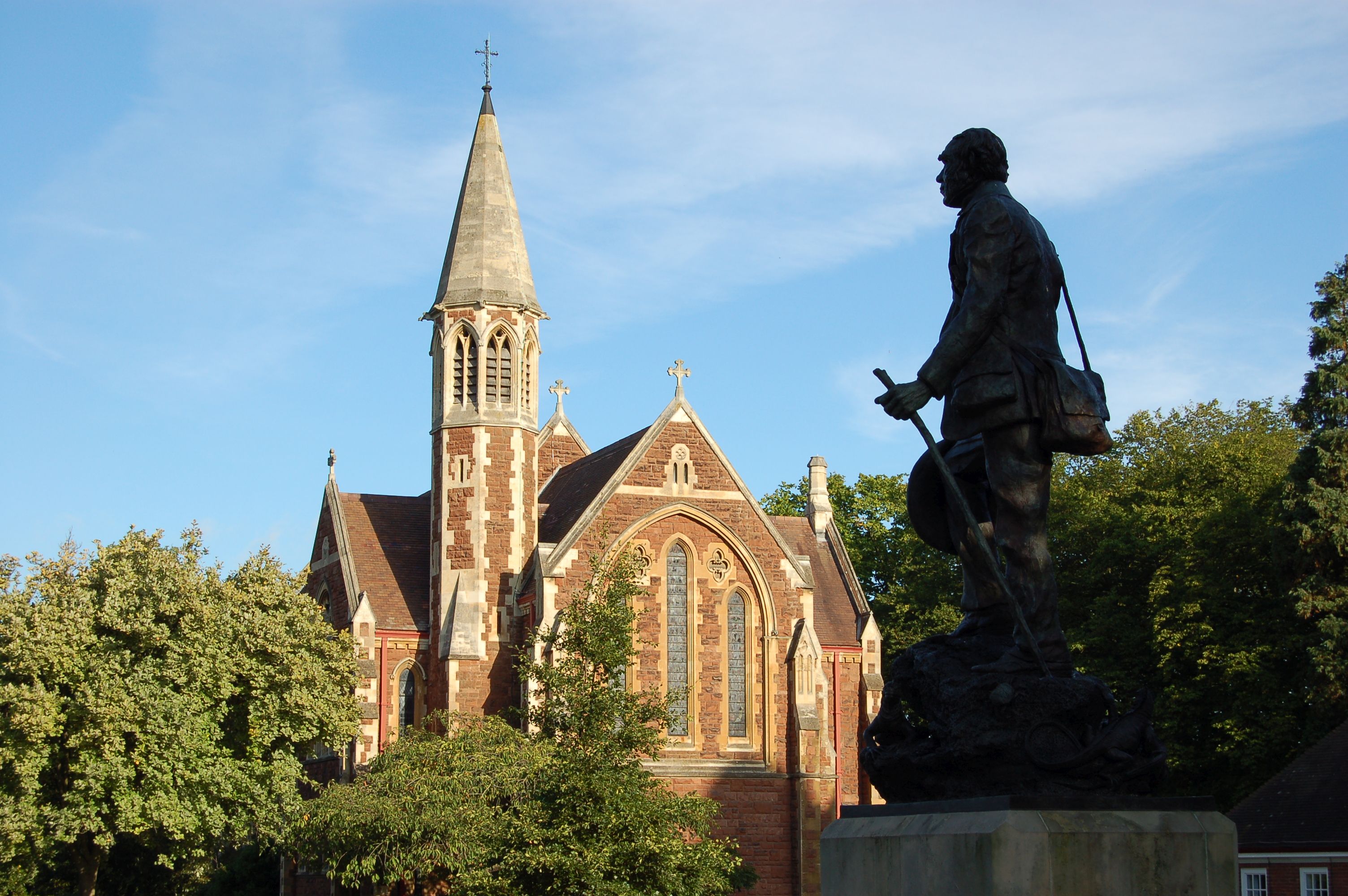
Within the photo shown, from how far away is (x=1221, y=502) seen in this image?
39.6 m

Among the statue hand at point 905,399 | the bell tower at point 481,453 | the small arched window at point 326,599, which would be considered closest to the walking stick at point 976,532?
the statue hand at point 905,399

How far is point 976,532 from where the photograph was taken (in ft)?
23.4

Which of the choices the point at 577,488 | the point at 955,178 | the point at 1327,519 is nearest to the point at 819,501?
the point at 577,488

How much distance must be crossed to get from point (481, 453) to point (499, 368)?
6.89ft

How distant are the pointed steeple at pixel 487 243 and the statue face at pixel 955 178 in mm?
30602

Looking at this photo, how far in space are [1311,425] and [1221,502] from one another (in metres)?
3.85

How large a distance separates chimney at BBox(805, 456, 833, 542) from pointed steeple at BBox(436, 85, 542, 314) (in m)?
12.1

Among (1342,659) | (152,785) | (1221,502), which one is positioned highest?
(1221,502)

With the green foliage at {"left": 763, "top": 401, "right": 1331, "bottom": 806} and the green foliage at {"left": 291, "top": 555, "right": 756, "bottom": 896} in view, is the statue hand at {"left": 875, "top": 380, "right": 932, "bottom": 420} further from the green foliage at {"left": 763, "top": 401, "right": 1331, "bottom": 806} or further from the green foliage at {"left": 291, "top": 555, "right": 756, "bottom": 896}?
the green foliage at {"left": 763, "top": 401, "right": 1331, "bottom": 806}

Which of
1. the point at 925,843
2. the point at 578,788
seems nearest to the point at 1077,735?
the point at 925,843

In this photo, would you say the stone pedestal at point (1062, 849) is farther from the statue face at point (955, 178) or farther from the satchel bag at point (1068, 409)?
the statue face at point (955, 178)

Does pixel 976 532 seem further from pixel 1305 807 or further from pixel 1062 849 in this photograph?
pixel 1305 807

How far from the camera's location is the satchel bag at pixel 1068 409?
7.21m

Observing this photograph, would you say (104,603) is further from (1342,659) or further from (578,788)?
(1342,659)
